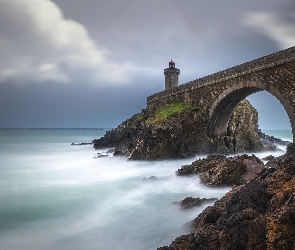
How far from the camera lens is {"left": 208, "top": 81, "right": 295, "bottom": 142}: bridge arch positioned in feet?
47.8

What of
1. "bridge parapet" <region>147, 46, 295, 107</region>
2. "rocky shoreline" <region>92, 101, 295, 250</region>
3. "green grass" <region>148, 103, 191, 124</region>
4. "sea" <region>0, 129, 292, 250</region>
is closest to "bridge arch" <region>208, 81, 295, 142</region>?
"rocky shoreline" <region>92, 101, 295, 250</region>

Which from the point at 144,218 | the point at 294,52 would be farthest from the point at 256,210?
the point at 294,52

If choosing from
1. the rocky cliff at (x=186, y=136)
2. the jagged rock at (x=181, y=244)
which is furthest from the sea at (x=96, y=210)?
the rocky cliff at (x=186, y=136)

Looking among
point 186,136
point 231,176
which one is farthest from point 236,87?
point 231,176

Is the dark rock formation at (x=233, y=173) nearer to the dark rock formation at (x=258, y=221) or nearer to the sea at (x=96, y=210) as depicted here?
the sea at (x=96, y=210)

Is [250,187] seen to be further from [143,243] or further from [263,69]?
[263,69]

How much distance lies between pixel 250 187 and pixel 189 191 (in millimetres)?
5819

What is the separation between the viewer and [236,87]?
18047 millimetres

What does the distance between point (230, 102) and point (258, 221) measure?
707 inches

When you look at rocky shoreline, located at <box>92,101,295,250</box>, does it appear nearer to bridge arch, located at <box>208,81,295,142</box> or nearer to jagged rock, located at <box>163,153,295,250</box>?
jagged rock, located at <box>163,153,295,250</box>

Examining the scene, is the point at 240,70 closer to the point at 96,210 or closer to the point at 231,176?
the point at 231,176

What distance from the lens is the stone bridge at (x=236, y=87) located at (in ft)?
46.7

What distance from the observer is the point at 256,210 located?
4.03m

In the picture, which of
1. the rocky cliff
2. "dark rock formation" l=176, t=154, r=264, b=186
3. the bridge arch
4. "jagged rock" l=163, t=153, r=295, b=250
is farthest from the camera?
the rocky cliff
